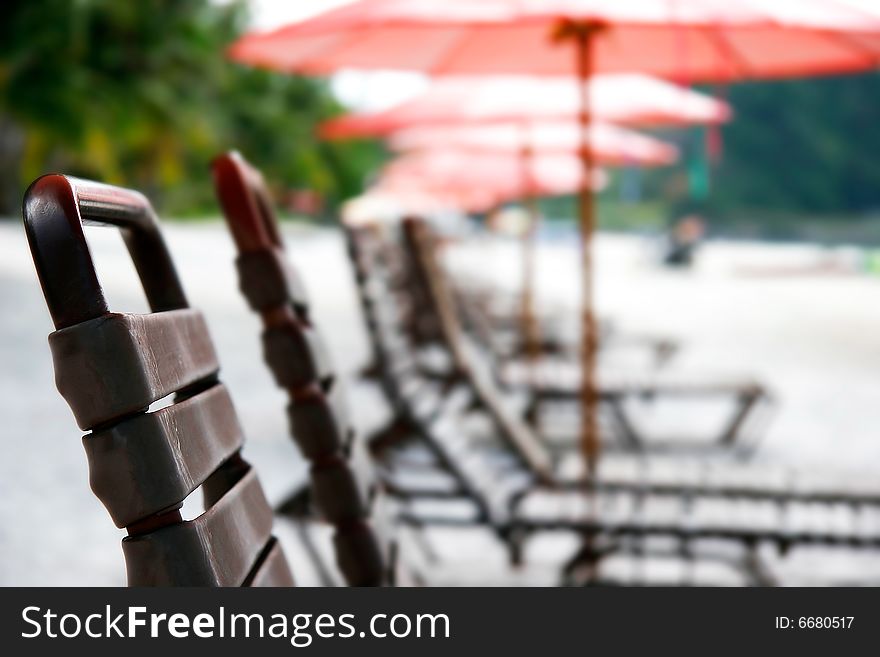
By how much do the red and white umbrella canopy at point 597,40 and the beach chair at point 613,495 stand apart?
76 centimetres

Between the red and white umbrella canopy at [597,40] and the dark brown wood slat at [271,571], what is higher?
the red and white umbrella canopy at [597,40]

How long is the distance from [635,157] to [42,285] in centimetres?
732

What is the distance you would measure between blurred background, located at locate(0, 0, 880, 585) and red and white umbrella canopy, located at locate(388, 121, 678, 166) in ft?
1.94

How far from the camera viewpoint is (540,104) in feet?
18.4

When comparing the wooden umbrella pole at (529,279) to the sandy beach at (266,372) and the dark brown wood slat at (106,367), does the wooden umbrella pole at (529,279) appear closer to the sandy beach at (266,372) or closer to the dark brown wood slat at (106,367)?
the sandy beach at (266,372)

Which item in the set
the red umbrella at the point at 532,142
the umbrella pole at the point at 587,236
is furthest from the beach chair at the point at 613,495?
the red umbrella at the point at 532,142

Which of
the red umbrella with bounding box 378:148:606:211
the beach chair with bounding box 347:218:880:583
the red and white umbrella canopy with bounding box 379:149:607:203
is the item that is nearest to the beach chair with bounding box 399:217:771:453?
the beach chair with bounding box 347:218:880:583

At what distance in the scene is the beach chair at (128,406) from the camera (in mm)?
737

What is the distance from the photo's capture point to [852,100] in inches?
2199

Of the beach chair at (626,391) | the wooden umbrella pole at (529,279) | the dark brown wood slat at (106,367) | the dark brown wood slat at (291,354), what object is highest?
the dark brown wood slat at (106,367)

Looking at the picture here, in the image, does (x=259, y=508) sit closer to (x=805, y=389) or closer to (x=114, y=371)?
(x=114, y=371)

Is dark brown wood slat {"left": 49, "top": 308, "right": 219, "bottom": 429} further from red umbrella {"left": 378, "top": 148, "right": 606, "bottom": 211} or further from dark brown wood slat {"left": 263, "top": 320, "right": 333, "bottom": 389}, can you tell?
red umbrella {"left": 378, "top": 148, "right": 606, "bottom": 211}

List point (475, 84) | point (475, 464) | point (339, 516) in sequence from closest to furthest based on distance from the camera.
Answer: point (339, 516), point (475, 464), point (475, 84)

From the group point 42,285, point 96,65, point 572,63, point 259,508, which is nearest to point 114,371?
point 42,285
